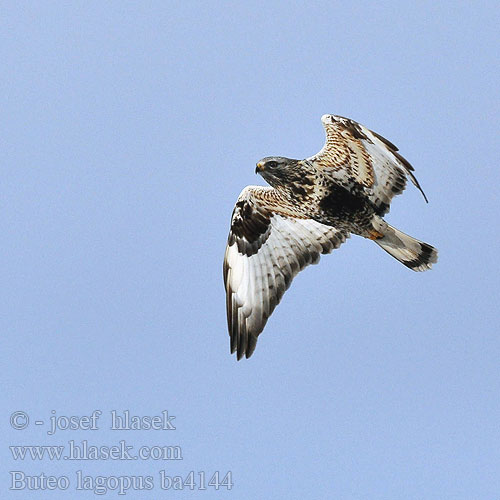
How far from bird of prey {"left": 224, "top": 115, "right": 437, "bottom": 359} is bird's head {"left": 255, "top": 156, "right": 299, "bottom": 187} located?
15 millimetres

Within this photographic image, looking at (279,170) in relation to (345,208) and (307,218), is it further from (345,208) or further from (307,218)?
(307,218)

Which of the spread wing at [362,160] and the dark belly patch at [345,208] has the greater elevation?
the spread wing at [362,160]

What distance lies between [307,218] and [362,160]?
151 centimetres

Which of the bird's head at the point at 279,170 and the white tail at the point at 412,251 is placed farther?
the white tail at the point at 412,251

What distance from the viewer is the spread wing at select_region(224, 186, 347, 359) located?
14195mm

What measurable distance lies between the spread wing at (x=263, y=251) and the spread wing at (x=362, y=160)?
109 cm

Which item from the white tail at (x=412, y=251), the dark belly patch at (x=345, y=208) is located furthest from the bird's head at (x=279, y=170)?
the white tail at (x=412, y=251)

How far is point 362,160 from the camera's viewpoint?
44.7 ft

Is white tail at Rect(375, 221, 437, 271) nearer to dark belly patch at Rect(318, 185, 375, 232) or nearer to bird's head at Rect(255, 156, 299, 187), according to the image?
dark belly patch at Rect(318, 185, 375, 232)

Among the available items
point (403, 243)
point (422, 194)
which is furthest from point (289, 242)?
point (422, 194)

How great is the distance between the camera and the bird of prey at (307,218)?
1352cm

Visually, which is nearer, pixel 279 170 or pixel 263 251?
pixel 279 170

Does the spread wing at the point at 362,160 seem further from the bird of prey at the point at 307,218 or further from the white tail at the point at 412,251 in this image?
the white tail at the point at 412,251

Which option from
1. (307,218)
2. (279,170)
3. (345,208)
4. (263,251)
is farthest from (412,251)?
(279,170)
